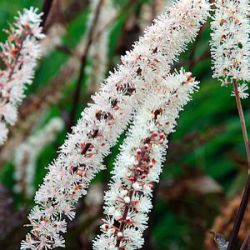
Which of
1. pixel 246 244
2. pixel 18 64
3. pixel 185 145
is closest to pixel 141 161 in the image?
pixel 18 64

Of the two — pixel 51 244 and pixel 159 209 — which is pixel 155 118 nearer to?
pixel 51 244

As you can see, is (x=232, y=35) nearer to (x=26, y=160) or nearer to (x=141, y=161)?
(x=141, y=161)

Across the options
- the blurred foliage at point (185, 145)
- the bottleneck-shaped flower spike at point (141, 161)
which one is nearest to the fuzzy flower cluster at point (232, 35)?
the bottleneck-shaped flower spike at point (141, 161)

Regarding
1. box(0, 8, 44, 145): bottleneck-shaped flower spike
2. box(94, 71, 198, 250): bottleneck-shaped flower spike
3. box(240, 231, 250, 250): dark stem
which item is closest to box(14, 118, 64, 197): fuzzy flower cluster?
box(240, 231, 250, 250): dark stem

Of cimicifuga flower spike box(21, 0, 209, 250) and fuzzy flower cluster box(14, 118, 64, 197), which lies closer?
cimicifuga flower spike box(21, 0, 209, 250)

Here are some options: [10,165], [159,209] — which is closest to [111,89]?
[10,165]

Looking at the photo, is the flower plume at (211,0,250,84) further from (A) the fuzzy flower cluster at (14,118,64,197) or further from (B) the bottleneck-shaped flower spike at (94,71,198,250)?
(A) the fuzzy flower cluster at (14,118,64,197)
